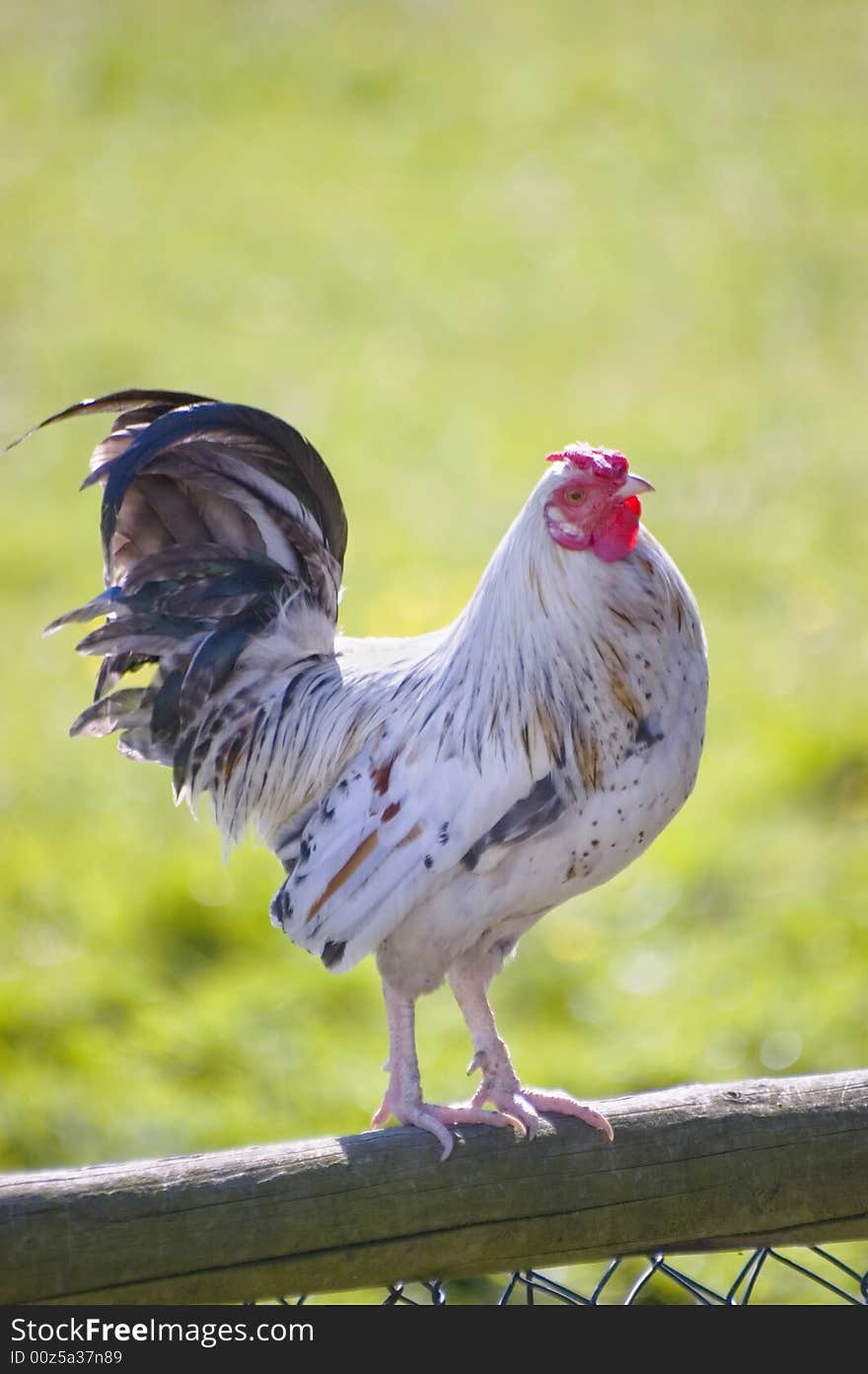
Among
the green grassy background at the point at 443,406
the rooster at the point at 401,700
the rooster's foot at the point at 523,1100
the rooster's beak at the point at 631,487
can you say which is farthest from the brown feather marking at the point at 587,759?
the green grassy background at the point at 443,406

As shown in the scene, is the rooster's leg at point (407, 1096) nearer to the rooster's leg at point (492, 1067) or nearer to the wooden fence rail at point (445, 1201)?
the rooster's leg at point (492, 1067)

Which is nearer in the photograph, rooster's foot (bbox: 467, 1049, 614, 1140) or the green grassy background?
rooster's foot (bbox: 467, 1049, 614, 1140)

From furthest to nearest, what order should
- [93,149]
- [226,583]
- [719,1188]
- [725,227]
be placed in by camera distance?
[93,149]
[725,227]
[226,583]
[719,1188]

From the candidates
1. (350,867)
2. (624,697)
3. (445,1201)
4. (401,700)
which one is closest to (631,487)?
(624,697)

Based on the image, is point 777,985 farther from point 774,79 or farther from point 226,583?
point 774,79

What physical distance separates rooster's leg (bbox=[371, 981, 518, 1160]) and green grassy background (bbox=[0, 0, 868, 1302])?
2477 mm

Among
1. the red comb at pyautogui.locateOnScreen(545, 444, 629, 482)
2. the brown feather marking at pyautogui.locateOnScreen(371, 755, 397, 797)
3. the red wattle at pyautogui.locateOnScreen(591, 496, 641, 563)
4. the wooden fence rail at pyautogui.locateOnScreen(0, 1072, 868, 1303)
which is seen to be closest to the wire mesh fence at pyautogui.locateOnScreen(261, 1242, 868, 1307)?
the brown feather marking at pyautogui.locateOnScreen(371, 755, 397, 797)

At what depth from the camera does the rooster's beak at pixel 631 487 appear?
2.95 metres

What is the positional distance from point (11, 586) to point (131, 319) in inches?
132

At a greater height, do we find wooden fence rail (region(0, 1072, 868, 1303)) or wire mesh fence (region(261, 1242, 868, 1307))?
wire mesh fence (region(261, 1242, 868, 1307))

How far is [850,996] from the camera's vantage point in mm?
5930

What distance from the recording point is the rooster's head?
9.68 ft

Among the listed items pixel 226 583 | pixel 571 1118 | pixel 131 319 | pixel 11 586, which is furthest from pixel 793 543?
pixel 571 1118

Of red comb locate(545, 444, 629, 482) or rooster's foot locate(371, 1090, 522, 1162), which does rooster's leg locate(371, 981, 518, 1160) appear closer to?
rooster's foot locate(371, 1090, 522, 1162)
